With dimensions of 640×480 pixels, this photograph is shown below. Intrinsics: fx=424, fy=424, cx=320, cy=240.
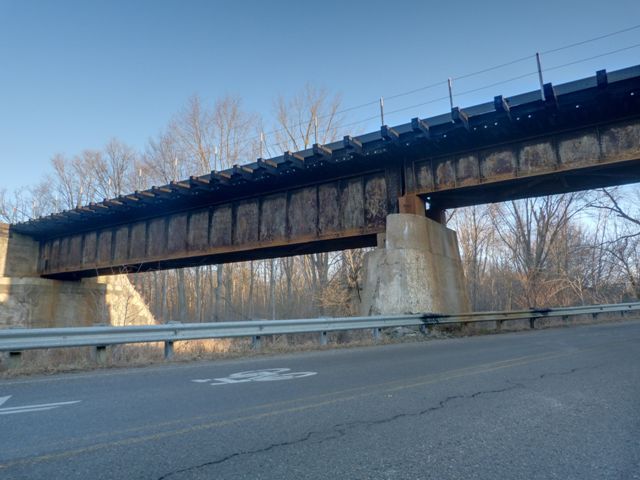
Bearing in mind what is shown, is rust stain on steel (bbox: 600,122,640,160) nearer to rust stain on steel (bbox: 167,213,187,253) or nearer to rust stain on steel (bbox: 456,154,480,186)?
rust stain on steel (bbox: 456,154,480,186)

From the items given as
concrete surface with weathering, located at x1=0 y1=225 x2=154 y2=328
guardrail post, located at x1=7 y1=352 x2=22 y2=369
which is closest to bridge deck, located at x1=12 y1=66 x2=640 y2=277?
concrete surface with weathering, located at x1=0 y1=225 x2=154 y2=328

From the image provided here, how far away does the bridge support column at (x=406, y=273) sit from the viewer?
1466cm

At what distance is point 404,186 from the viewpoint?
54.0 ft

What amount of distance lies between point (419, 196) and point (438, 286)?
3482 mm

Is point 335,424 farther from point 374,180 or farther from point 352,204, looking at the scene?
point 374,180

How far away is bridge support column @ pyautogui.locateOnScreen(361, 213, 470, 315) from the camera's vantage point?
1466 centimetres

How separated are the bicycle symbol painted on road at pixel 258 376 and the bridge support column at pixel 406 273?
324 inches

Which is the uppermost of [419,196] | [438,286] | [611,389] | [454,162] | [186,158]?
[186,158]

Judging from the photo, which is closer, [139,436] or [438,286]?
[139,436]

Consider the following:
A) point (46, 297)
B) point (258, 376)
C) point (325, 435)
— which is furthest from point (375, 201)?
point (46, 297)

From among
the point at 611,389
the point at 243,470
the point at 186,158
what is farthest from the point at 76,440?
the point at 186,158

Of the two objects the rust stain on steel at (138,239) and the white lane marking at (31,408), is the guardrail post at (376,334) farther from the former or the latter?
the rust stain on steel at (138,239)

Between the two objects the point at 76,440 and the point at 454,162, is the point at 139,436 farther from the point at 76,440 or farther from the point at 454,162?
the point at 454,162

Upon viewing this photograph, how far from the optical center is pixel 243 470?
257 centimetres
